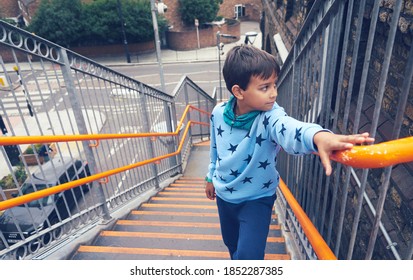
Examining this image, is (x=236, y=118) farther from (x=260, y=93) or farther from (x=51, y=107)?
(x=51, y=107)

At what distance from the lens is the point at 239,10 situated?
101ft

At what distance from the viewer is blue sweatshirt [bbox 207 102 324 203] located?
1.73 m

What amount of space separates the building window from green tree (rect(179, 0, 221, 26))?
601 cm

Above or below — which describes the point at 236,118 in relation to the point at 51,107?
above

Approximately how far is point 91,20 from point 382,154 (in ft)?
78.4

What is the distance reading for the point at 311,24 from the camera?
83.7 inches

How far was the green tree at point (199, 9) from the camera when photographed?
24.0 meters

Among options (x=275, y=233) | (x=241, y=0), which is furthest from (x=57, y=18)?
(x=275, y=233)

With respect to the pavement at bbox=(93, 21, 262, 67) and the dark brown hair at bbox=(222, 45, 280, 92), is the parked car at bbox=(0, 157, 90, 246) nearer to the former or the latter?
the dark brown hair at bbox=(222, 45, 280, 92)

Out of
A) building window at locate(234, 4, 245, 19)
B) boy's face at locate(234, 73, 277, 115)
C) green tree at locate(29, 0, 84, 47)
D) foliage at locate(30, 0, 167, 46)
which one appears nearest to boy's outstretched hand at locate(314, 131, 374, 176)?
boy's face at locate(234, 73, 277, 115)

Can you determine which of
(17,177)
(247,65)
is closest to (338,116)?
(247,65)
